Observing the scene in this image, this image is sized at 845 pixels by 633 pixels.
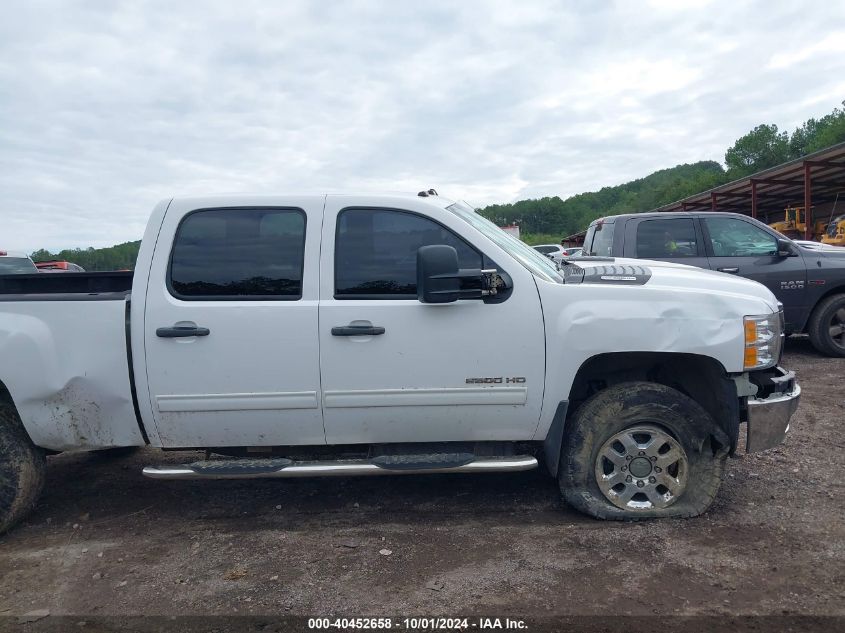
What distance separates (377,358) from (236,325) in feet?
2.63

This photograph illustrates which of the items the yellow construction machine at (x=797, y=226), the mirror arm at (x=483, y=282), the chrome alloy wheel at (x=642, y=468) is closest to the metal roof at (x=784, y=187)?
the yellow construction machine at (x=797, y=226)

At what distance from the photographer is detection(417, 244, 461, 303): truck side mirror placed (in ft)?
11.1

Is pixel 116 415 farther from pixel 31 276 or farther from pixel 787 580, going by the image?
pixel 787 580

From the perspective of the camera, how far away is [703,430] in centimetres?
368

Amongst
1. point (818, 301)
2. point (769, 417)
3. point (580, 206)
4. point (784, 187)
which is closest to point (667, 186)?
point (580, 206)

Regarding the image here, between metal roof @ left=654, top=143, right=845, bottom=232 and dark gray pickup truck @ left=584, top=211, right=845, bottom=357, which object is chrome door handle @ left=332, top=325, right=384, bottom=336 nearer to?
dark gray pickup truck @ left=584, top=211, right=845, bottom=357

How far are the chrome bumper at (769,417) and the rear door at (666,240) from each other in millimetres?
4261

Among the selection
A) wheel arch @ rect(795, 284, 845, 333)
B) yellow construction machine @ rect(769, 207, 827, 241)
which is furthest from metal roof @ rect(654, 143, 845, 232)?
wheel arch @ rect(795, 284, 845, 333)

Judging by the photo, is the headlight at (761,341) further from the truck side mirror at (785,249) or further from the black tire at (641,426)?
the truck side mirror at (785,249)

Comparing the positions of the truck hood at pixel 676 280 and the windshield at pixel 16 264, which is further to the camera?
the windshield at pixel 16 264

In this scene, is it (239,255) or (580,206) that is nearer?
(239,255)

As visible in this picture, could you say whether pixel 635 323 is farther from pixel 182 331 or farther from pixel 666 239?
pixel 666 239

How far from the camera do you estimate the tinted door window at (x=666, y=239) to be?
25.7ft

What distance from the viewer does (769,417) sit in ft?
11.9
